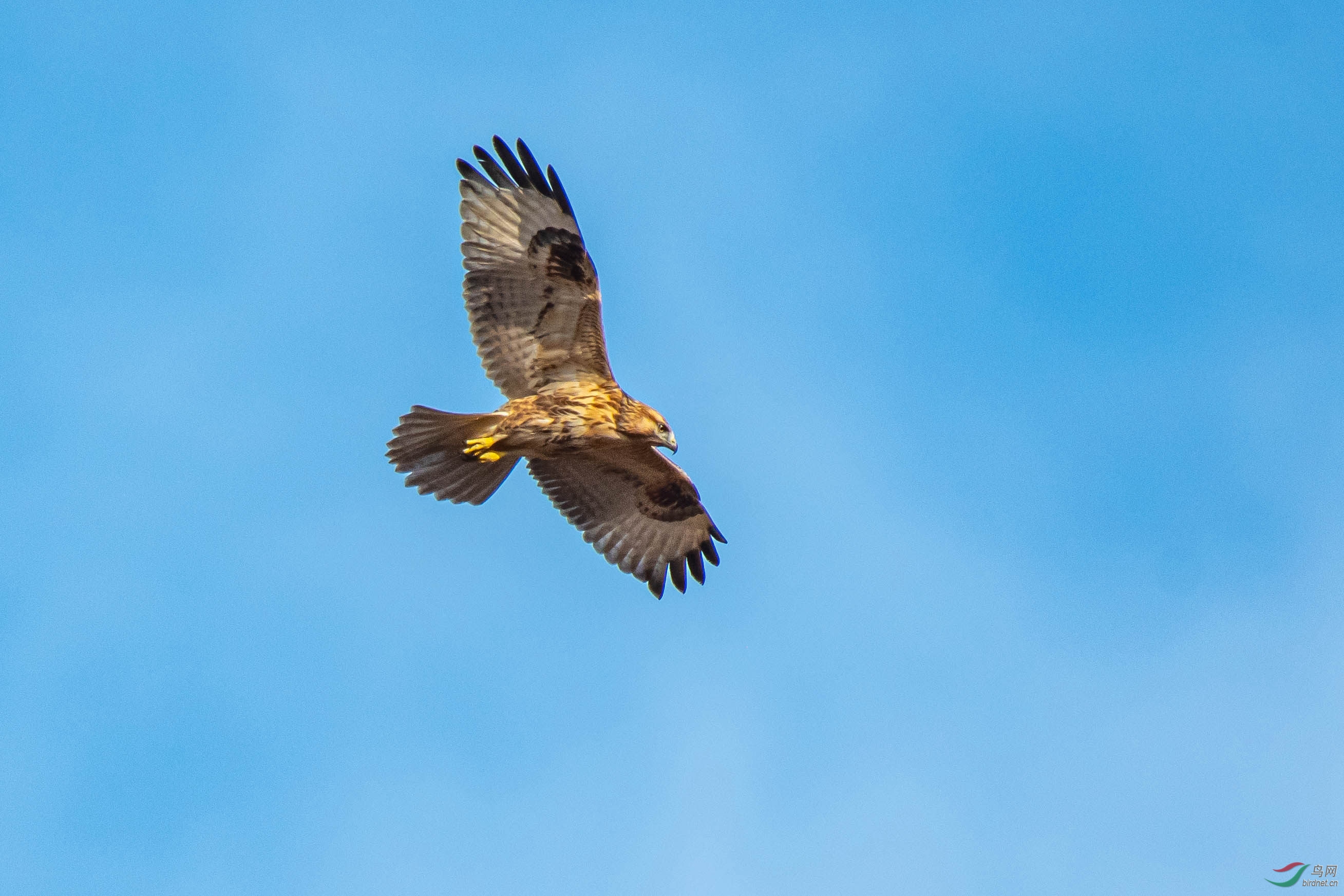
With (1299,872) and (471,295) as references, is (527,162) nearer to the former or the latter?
(471,295)

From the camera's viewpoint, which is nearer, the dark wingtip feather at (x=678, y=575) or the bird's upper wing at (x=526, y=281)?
the bird's upper wing at (x=526, y=281)

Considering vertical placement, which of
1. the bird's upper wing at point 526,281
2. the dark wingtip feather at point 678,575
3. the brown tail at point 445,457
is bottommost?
the brown tail at point 445,457

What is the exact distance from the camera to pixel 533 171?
1309 cm

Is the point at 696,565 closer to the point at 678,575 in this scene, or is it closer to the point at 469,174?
the point at 678,575

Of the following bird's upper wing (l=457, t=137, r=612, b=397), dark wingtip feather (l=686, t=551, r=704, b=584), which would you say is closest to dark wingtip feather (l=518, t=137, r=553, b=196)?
bird's upper wing (l=457, t=137, r=612, b=397)

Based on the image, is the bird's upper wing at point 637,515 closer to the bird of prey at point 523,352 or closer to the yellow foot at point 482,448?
the bird of prey at point 523,352

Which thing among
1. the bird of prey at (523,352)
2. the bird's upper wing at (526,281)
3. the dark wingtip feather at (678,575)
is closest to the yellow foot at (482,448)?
the bird of prey at (523,352)

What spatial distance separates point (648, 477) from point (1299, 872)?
677 cm

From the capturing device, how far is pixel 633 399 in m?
13.2

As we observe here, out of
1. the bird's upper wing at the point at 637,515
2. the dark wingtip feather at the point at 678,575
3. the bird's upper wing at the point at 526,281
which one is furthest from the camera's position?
the dark wingtip feather at the point at 678,575

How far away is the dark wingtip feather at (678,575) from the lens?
1462 centimetres

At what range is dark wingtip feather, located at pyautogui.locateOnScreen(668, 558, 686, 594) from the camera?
48.0 feet

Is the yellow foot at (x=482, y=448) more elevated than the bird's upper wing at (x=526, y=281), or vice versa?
the bird's upper wing at (x=526, y=281)

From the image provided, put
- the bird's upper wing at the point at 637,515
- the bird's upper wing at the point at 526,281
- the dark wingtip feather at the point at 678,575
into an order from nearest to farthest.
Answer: the bird's upper wing at the point at 526,281 → the bird's upper wing at the point at 637,515 → the dark wingtip feather at the point at 678,575
